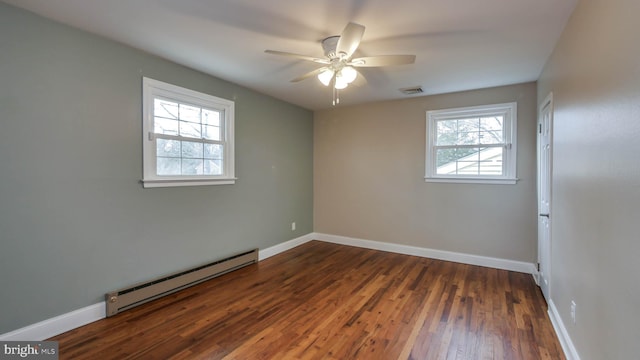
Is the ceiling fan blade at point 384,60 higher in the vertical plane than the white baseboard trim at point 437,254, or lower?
higher

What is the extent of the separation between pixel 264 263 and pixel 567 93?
3857mm

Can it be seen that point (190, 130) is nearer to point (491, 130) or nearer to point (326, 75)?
point (326, 75)

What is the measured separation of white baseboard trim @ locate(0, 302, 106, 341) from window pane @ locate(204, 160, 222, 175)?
1.69 m

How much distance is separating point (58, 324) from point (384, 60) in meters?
3.43

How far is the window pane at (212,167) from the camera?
140 inches

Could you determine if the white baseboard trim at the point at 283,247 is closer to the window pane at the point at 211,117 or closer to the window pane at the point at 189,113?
the window pane at the point at 211,117

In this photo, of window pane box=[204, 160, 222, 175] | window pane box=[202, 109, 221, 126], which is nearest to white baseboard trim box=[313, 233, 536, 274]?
window pane box=[204, 160, 222, 175]

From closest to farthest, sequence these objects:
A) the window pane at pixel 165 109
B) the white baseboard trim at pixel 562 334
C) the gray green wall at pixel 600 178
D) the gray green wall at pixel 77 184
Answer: the gray green wall at pixel 600 178 → the white baseboard trim at pixel 562 334 → the gray green wall at pixel 77 184 → the window pane at pixel 165 109

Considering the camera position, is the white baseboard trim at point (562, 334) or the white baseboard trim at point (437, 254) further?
the white baseboard trim at point (437, 254)

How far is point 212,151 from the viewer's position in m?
3.63

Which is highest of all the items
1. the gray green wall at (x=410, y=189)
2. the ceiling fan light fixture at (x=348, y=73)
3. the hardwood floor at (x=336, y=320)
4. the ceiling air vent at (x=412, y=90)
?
the ceiling air vent at (x=412, y=90)

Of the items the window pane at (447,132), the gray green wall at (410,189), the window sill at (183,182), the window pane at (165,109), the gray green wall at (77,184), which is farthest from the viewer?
the window pane at (447,132)

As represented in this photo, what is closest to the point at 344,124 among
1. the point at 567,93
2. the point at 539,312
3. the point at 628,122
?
the point at 567,93

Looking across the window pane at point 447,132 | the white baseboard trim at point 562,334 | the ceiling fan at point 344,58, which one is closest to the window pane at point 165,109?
the ceiling fan at point 344,58
